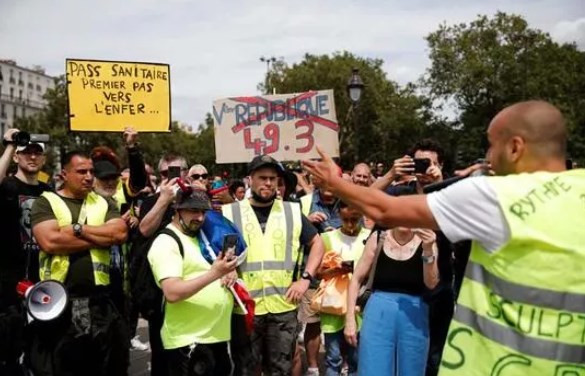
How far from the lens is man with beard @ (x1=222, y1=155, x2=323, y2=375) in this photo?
15.5 feet

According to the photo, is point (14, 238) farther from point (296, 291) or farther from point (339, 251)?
point (339, 251)

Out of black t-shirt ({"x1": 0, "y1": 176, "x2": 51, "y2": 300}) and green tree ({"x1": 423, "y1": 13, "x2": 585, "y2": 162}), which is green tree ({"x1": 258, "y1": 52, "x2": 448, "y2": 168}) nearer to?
green tree ({"x1": 423, "y1": 13, "x2": 585, "y2": 162})

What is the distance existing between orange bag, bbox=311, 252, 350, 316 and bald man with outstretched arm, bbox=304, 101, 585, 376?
110 inches

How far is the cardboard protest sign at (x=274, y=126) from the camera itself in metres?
6.67

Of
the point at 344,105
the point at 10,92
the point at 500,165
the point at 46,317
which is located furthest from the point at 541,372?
the point at 10,92

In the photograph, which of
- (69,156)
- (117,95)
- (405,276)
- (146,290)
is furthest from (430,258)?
(117,95)

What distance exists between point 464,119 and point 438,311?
39361 millimetres

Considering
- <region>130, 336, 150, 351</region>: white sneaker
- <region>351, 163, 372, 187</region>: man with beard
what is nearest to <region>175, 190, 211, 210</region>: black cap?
<region>351, 163, 372, 187</region>: man with beard

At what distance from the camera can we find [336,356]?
17.3ft

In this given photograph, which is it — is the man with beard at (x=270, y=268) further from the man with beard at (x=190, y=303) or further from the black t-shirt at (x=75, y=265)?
the black t-shirt at (x=75, y=265)

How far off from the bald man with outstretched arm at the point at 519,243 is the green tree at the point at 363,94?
43.8m

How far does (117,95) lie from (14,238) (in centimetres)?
214

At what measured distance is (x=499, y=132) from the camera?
8.03 feet

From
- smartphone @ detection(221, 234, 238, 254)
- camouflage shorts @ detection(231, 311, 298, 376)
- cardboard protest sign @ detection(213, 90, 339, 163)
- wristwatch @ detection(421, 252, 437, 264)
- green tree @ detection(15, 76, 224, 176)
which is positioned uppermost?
green tree @ detection(15, 76, 224, 176)
